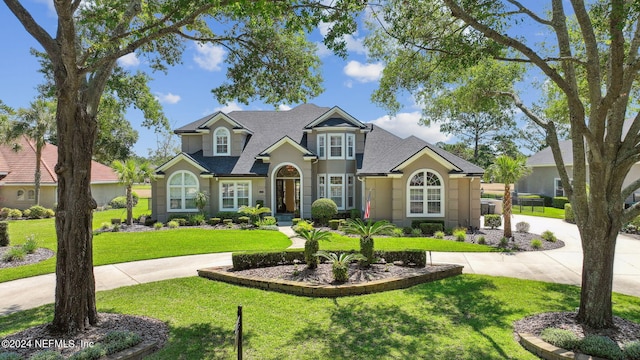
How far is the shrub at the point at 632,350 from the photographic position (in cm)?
518

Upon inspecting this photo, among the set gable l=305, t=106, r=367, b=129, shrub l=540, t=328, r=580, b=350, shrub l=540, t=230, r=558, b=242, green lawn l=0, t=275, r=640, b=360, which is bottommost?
green lawn l=0, t=275, r=640, b=360

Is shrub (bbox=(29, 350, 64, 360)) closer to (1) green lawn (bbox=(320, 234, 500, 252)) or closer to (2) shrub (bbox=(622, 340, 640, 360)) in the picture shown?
(2) shrub (bbox=(622, 340, 640, 360))

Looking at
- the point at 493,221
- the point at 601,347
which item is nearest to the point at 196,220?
the point at 493,221

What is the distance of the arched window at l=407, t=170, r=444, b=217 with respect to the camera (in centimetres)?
1959

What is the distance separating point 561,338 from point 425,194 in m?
14.2

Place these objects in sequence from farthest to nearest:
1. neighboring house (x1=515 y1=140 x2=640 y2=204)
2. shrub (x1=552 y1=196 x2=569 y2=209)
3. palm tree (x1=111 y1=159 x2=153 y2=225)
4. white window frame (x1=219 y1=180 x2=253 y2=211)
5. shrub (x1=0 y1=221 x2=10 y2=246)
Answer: neighboring house (x1=515 y1=140 x2=640 y2=204) → shrub (x1=552 y1=196 x2=569 y2=209) → white window frame (x1=219 y1=180 x2=253 y2=211) → palm tree (x1=111 y1=159 x2=153 y2=225) → shrub (x1=0 y1=221 x2=10 y2=246)

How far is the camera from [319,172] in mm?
23219

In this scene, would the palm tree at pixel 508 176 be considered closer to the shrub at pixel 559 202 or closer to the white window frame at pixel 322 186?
the white window frame at pixel 322 186

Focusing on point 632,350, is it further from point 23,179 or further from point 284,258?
point 23,179

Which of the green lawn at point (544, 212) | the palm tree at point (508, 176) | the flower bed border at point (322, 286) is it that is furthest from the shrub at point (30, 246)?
the green lawn at point (544, 212)

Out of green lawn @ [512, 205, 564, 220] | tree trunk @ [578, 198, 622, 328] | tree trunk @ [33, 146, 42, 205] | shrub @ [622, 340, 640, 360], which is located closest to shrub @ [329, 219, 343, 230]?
tree trunk @ [578, 198, 622, 328]

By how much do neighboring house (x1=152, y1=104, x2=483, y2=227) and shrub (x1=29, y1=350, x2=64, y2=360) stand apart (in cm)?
1608

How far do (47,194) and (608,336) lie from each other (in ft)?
122

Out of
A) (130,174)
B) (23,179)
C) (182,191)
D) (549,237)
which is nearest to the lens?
(549,237)
